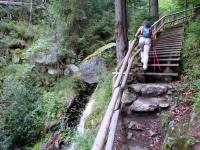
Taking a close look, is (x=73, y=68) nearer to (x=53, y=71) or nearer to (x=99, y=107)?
(x=53, y=71)

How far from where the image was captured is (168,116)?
7270 mm

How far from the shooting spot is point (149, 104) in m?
7.86

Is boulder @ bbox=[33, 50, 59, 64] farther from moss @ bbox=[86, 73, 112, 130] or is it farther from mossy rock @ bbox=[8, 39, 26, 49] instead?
moss @ bbox=[86, 73, 112, 130]

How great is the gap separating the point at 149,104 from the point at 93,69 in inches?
284

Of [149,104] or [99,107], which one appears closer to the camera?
[149,104]

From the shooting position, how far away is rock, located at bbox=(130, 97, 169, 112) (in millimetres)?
7715

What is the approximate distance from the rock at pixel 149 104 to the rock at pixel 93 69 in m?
6.40

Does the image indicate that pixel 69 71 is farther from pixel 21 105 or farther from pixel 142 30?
pixel 142 30

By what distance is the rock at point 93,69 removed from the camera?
14650 mm

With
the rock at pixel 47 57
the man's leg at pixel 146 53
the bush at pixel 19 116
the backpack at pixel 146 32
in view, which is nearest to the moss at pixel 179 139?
the man's leg at pixel 146 53

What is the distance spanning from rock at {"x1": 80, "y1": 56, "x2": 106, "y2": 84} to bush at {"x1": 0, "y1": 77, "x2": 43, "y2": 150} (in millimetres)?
2711

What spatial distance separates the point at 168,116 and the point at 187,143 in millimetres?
1431

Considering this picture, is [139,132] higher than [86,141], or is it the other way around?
[139,132]

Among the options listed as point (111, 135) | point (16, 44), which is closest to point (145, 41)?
point (111, 135)
